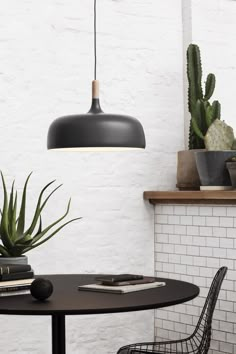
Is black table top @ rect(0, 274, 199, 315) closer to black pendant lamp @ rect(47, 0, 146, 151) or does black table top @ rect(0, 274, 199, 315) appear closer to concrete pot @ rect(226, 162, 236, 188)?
black pendant lamp @ rect(47, 0, 146, 151)

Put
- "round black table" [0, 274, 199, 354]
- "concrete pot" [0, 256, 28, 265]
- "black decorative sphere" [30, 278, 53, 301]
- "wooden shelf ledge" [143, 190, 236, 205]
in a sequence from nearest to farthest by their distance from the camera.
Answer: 1. "round black table" [0, 274, 199, 354]
2. "black decorative sphere" [30, 278, 53, 301]
3. "concrete pot" [0, 256, 28, 265]
4. "wooden shelf ledge" [143, 190, 236, 205]

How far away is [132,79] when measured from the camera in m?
4.77

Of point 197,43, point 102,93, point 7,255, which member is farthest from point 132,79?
point 7,255

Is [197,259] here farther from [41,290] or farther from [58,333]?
[41,290]

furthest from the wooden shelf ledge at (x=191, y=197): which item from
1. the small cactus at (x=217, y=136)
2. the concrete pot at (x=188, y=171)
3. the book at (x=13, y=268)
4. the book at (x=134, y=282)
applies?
the book at (x=13, y=268)

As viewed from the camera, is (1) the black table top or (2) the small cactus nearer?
(1) the black table top

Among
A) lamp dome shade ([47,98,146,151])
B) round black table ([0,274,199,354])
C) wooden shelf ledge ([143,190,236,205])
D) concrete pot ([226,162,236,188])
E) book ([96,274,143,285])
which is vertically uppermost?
lamp dome shade ([47,98,146,151])

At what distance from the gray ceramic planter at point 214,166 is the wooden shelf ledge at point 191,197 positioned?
0.12 metres

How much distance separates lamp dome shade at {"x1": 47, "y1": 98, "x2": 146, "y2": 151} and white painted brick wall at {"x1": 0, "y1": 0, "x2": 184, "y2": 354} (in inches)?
52.1

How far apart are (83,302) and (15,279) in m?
0.44

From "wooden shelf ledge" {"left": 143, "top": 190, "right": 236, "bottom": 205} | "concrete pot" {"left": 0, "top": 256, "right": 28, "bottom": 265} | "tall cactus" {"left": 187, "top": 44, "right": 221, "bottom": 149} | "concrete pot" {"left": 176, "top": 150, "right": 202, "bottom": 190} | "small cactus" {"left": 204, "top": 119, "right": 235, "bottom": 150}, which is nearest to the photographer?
"concrete pot" {"left": 0, "top": 256, "right": 28, "bottom": 265}

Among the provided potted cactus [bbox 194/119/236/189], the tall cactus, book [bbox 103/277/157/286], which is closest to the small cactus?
potted cactus [bbox 194/119/236/189]

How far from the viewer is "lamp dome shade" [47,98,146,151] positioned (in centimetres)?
289

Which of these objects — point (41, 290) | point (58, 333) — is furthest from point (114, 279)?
point (41, 290)
